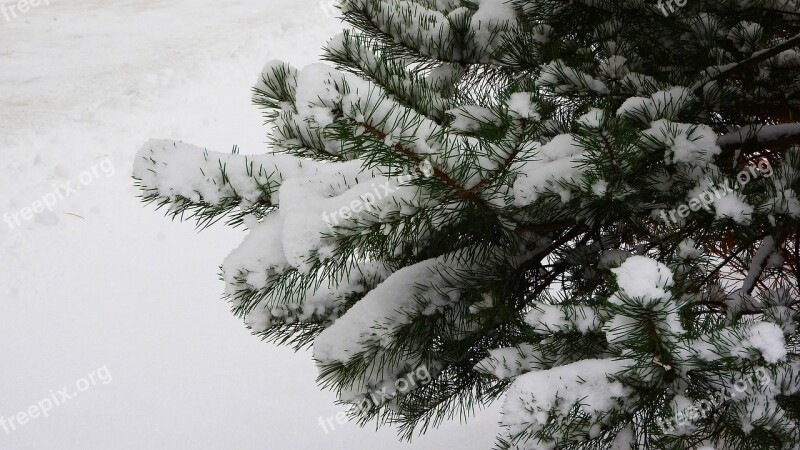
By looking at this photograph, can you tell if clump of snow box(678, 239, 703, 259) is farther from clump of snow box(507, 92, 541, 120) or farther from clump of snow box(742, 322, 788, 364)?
clump of snow box(507, 92, 541, 120)

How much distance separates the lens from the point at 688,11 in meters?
2.29

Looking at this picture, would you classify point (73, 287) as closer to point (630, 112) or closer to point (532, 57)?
point (532, 57)

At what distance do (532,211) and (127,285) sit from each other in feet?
14.8

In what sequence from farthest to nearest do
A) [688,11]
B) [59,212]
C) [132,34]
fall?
[132,34] < [59,212] < [688,11]

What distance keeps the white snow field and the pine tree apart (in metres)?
2.60

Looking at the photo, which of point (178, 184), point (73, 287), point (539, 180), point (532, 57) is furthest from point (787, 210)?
point (73, 287)

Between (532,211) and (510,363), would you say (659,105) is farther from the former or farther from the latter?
(510,363)

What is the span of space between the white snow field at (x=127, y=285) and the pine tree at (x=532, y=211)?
260 cm

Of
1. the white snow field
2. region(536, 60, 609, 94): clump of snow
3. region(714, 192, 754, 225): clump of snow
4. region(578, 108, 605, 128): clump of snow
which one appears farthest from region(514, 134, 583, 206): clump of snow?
the white snow field

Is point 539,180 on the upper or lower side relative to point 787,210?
upper

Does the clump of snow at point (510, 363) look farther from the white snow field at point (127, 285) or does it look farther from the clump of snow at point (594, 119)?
the white snow field at point (127, 285)

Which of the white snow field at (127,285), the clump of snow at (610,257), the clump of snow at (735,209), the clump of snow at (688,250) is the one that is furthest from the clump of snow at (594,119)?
the white snow field at (127,285)

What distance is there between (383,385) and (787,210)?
123cm

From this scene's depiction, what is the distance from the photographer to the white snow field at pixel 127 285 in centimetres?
438
